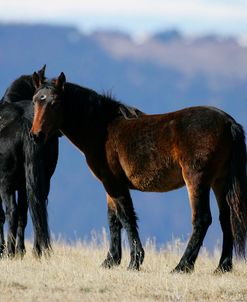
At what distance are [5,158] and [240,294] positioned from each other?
13.3ft

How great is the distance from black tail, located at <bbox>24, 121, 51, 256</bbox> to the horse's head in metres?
1.05

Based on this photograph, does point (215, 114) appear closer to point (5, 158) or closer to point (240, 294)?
point (240, 294)

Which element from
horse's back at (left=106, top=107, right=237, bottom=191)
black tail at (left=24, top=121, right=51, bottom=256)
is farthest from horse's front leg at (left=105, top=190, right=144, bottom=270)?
black tail at (left=24, top=121, right=51, bottom=256)

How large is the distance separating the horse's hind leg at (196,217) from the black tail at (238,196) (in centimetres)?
32

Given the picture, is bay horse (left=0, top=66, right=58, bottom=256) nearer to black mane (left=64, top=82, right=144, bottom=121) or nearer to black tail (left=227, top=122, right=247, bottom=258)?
black mane (left=64, top=82, right=144, bottom=121)

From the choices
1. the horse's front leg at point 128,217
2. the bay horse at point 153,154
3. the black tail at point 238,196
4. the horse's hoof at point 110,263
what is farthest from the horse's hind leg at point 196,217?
the horse's hoof at point 110,263

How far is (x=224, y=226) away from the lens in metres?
10.8

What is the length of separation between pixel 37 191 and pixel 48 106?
163 centimetres

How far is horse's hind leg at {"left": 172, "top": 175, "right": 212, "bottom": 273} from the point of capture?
34.0ft

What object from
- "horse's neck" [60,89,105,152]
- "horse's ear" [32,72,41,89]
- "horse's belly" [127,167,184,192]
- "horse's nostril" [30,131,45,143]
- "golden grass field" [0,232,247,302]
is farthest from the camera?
"horse's neck" [60,89,105,152]

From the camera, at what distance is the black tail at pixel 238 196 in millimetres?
10531

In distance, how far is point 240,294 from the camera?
9.30 meters

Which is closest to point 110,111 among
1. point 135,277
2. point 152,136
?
point 152,136

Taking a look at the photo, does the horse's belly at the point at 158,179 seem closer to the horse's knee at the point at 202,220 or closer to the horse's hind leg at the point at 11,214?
the horse's knee at the point at 202,220
